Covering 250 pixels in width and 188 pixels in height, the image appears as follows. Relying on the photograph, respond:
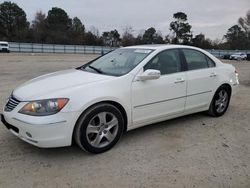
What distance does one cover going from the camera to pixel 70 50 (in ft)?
170

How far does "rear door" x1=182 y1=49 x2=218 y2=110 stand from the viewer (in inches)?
199

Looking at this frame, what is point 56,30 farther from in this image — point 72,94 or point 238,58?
point 72,94

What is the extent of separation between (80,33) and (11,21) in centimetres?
1600

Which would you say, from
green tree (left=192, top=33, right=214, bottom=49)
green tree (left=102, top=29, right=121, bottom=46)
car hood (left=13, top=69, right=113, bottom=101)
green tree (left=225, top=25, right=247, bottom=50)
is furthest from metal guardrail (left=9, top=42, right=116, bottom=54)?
car hood (left=13, top=69, right=113, bottom=101)

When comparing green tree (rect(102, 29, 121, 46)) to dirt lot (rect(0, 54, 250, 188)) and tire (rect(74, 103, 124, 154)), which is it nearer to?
dirt lot (rect(0, 54, 250, 188))

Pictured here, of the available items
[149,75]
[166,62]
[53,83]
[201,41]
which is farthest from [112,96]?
[201,41]

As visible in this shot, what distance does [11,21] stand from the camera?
2559 inches

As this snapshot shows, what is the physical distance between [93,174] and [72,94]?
1030 millimetres

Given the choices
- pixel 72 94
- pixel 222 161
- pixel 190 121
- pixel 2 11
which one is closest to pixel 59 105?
pixel 72 94

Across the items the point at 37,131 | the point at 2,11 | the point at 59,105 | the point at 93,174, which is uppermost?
the point at 2,11

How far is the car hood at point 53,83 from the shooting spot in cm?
379

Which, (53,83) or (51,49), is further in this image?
(51,49)

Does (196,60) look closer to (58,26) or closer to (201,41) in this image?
(58,26)

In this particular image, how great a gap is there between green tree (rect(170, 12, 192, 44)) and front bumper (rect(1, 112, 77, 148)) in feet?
218
